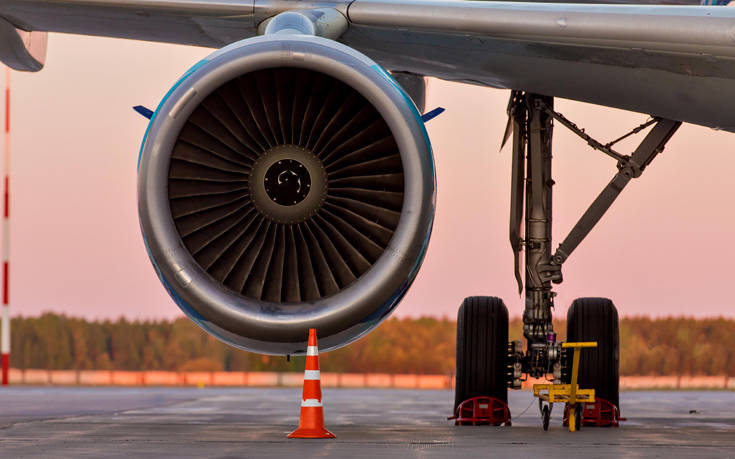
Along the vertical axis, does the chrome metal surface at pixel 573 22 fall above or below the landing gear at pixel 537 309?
above

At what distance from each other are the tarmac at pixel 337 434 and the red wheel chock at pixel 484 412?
0.17 meters

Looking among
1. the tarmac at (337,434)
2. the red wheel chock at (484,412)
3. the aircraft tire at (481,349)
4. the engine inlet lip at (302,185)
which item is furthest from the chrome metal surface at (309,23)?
the red wheel chock at (484,412)

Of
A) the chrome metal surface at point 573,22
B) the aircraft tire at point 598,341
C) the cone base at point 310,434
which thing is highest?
the chrome metal surface at point 573,22

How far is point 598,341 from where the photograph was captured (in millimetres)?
10383

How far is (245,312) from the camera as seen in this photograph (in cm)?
678

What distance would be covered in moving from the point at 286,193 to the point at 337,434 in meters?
2.20

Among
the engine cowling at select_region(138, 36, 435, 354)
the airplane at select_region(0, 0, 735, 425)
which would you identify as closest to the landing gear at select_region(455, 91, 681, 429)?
the airplane at select_region(0, 0, 735, 425)

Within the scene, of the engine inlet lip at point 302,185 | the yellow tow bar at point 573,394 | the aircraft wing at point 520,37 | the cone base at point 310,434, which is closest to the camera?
the engine inlet lip at point 302,185

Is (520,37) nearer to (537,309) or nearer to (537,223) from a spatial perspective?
(537,223)

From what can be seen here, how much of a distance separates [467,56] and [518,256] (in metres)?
2.52

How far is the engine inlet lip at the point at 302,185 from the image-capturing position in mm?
6996

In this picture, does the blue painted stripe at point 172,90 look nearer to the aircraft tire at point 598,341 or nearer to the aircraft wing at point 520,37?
the aircraft wing at point 520,37

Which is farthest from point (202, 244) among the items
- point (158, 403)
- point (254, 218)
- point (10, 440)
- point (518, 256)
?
point (158, 403)

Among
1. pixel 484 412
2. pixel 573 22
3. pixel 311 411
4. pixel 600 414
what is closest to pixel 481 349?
pixel 484 412
